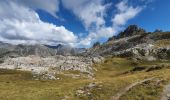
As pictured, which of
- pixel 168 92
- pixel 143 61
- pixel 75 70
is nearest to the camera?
pixel 168 92

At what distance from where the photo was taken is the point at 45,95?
54500mm

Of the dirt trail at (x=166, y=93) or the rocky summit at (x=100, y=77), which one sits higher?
the rocky summit at (x=100, y=77)

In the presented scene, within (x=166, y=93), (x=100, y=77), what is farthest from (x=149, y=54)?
(x=166, y=93)

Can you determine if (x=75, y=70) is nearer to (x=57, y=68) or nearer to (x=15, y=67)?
(x=57, y=68)

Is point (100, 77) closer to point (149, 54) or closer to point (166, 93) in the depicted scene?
point (166, 93)

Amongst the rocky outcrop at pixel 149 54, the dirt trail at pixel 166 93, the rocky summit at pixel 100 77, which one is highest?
the rocky outcrop at pixel 149 54

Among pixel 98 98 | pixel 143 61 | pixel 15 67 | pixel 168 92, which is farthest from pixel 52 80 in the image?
pixel 143 61

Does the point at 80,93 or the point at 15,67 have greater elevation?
the point at 15,67

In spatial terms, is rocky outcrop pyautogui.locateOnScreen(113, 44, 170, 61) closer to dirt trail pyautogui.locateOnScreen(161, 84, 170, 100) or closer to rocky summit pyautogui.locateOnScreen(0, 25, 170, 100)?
rocky summit pyautogui.locateOnScreen(0, 25, 170, 100)

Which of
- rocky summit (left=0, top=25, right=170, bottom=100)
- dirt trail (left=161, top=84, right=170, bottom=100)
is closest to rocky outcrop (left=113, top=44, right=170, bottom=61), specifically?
rocky summit (left=0, top=25, right=170, bottom=100)

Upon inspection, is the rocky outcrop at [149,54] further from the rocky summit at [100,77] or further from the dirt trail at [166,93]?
the dirt trail at [166,93]

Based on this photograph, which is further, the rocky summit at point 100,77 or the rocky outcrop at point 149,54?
the rocky outcrop at point 149,54

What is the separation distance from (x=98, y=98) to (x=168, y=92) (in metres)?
13.2

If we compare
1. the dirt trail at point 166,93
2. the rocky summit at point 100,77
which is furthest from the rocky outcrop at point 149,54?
the dirt trail at point 166,93
